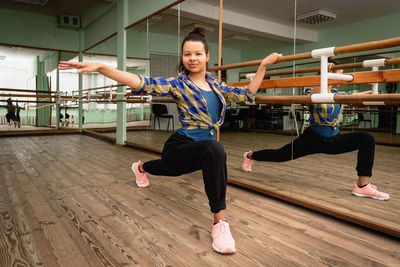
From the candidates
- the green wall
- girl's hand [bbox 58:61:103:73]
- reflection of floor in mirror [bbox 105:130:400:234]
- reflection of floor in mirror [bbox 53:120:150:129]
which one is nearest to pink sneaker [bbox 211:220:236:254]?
reflection of floor in mirror [bbox 105:130:400:234]

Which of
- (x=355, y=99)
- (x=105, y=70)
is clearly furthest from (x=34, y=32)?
(x=355, y=99)

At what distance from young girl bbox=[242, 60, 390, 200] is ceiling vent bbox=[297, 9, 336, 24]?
11.4 inches

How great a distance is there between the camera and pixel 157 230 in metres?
1.58

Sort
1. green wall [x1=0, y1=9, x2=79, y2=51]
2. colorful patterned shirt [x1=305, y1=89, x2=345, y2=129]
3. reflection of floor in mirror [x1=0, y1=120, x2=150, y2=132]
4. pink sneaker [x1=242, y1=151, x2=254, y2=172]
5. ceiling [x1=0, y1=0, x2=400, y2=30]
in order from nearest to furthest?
1. ceiling [x1=0, y1=0, x2=400, y2=30]
2. colorful patterned shirt [x1=305, y1=89, x2=345, y2=129]
3. pink sneaker [x1=242, y1=151, x2=254, y2=172]
4. reflection of floor in mirror [x1=0, y1=120, x2=150, y2=132]
5. green wall [x1=0, y1=9, x2=79, y2=51]

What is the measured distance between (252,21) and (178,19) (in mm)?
1547

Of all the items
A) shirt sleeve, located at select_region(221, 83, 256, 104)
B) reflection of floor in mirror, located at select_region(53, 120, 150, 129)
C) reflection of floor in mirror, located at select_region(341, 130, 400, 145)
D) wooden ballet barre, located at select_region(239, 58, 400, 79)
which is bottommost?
reflection of floor in mirror, located at select_region(53, 120, 150, 129)

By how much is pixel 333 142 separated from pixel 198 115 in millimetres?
1039

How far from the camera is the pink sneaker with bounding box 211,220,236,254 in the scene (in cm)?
133

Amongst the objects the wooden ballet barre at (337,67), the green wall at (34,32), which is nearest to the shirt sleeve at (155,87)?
the wooden ballet barre at (337,67)

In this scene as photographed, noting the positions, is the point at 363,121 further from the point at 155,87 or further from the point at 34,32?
the point at 34,32

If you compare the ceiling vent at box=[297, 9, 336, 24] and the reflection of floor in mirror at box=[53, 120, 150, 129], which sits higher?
the ceiling vent at box=[297, 9, 336, 24]

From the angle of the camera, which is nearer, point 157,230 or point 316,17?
point 157,230

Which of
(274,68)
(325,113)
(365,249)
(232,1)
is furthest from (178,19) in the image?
(365,249)

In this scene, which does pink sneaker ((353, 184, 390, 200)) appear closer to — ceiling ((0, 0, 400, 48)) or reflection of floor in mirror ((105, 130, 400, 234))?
reflection of floor in mirror ((105, 130, 400, 234))
